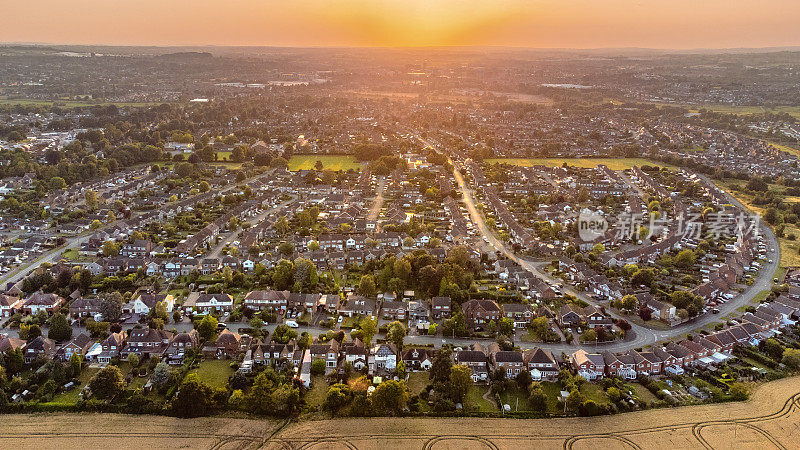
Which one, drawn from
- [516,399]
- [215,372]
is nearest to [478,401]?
[516,399]

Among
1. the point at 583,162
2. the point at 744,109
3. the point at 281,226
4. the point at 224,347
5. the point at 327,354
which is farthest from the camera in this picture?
the point at 744,109

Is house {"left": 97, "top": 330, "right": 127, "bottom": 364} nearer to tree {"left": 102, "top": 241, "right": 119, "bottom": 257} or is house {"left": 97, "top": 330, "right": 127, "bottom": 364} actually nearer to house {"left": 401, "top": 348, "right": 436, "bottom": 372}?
tree {"left": 102, "top": 241, "right": 119, "bottom": 257}

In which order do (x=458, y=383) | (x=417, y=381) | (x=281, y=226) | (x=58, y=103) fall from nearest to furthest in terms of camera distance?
1. (x=458, y=383)
2. (x=417, y=381)
3. (x=281, y=226)
4. (x=58, y=103)

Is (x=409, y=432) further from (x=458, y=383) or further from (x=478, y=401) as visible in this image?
(x=478, y=401)

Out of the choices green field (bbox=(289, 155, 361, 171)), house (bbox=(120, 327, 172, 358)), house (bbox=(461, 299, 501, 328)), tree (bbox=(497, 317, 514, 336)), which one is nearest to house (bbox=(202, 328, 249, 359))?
house (bbox=(120, 327, 172, 358))

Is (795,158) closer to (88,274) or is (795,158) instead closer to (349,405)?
(349,405)

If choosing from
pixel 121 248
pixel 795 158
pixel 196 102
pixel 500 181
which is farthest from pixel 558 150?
pixel 196 102

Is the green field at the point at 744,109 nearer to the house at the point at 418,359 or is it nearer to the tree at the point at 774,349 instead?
the tree at the point at 774,349
